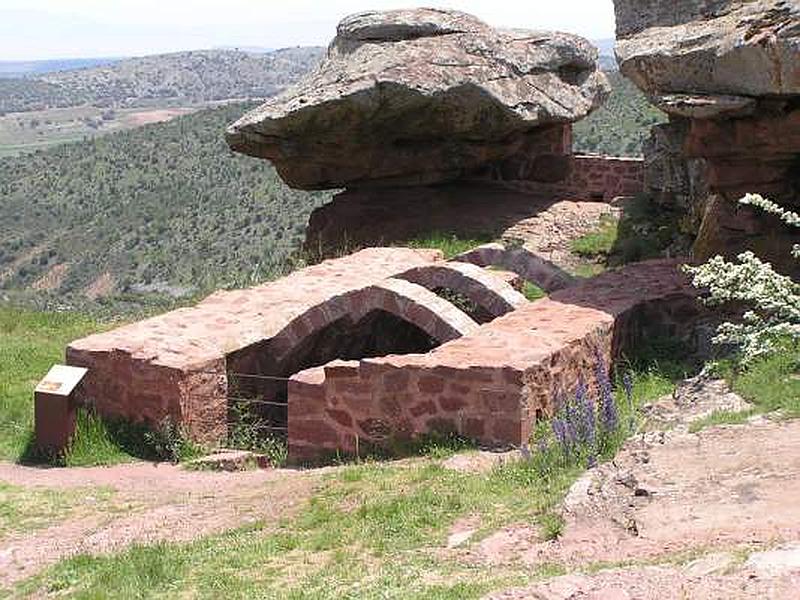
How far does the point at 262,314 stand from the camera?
35.2 feet

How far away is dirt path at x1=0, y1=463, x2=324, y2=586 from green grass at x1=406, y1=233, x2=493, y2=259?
22.9 ft

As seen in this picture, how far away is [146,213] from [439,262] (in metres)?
39.7

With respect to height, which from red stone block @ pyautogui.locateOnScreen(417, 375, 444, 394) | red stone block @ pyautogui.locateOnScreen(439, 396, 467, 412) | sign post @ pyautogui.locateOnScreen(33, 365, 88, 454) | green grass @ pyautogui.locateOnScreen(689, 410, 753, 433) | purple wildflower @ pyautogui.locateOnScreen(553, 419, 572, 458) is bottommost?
sign post @ pyautogui.locateOnScreen(33, 365, 88, 454)

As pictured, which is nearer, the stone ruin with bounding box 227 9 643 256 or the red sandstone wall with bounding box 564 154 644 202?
the stone ruin with bounding box 227 9 643 256

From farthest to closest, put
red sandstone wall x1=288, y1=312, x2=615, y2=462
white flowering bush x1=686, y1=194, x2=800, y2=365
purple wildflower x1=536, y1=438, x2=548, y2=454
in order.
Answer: red sandstone wall x1=288, y1=312, x2=615, y2=462 < white flowering bush x1=686, y1=194, x2=800, y2=365 < purple wildflower x1=536, y1=438, x2=548, y2=454

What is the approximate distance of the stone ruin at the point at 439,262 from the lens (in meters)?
8.54

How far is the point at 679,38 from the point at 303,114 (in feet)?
19.4

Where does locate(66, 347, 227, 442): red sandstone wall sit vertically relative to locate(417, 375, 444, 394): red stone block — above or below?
below

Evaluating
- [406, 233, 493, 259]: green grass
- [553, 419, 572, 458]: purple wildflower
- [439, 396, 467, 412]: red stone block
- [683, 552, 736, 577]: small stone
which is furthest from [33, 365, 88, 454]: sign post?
[406, 233, 493, 259]: green grass

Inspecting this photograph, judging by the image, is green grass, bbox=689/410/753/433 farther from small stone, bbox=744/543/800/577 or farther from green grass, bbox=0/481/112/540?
green grass, bbox=0/481/112/540

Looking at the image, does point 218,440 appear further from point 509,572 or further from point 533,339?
point 509,572

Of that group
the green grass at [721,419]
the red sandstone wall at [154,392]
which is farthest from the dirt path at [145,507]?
the green grass at [721,419]

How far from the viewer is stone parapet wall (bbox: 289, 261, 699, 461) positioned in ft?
26.2

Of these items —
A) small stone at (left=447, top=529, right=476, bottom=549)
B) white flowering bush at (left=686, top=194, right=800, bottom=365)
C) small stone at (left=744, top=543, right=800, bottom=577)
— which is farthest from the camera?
white flowering bush at (left=686, top=194, right=800, bottom=365)
